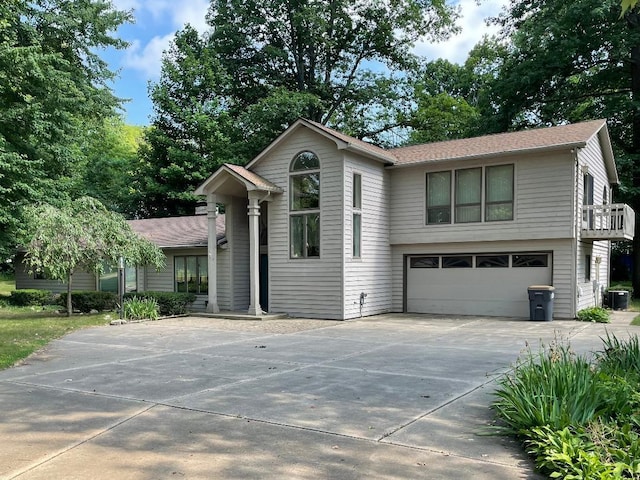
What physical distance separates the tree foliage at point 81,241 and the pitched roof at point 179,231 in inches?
72.0

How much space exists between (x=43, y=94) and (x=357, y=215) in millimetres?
16132

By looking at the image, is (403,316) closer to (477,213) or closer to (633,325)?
(477,213)

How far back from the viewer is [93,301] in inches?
702

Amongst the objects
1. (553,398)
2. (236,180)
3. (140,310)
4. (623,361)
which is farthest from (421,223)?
(553,398)

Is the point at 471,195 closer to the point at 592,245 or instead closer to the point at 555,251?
the point at 555,251

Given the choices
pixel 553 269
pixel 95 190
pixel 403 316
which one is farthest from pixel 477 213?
pixel 95 190

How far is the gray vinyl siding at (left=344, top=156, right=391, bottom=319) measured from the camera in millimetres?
15727

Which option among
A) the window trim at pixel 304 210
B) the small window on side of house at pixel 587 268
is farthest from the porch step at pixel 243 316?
the small window on side of house at pixel 587 268

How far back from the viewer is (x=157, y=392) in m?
6.53

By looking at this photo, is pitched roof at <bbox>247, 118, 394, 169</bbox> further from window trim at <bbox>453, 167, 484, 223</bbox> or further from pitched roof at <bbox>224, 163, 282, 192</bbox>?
window trim at <bbox>453, 167, 484, 223</bbox>

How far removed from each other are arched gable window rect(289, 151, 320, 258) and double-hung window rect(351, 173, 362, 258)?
1.13 m

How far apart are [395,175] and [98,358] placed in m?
11.7

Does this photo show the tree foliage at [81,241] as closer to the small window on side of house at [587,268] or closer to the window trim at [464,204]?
the window trim at [464,204]

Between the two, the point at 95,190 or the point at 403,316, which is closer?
the point at 403,316
